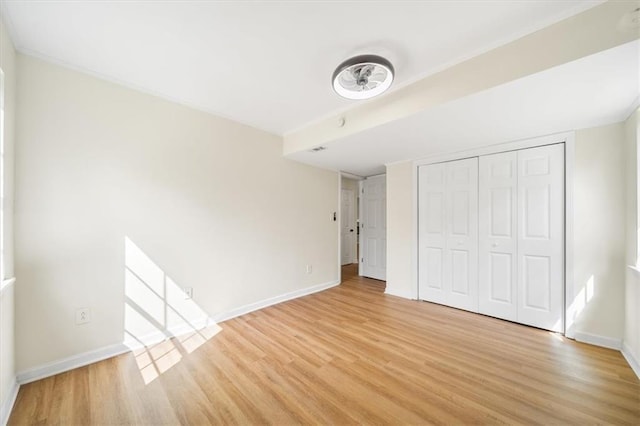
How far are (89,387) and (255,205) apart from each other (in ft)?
7.15

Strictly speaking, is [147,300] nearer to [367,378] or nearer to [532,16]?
[367,378]

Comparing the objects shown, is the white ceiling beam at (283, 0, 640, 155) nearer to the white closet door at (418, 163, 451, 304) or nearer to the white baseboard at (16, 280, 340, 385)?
the white closet door at (418, 163, 451, 304)

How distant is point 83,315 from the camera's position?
6.55 ft

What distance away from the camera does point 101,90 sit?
6.93ft

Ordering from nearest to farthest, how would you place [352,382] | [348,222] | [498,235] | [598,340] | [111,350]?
[352,382]
[111,350]
[598,340]
[498,235]
[348,222]

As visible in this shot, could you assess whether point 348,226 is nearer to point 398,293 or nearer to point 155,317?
point 398,293

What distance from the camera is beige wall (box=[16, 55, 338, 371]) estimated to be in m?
1.83

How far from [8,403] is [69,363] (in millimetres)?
416

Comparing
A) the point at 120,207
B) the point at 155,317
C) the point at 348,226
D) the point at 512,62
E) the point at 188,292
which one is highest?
the point at 512,62

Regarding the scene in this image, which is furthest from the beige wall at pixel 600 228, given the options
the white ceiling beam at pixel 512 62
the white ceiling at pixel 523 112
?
the white ceiling beam at pixel 512 62

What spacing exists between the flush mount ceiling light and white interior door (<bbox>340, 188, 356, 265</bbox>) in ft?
13.8

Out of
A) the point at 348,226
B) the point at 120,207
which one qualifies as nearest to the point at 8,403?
the point at 120,207

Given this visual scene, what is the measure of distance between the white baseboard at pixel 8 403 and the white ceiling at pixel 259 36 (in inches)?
94.5

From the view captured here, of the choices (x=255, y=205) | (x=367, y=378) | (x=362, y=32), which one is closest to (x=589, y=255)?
(x=367, y=378)
